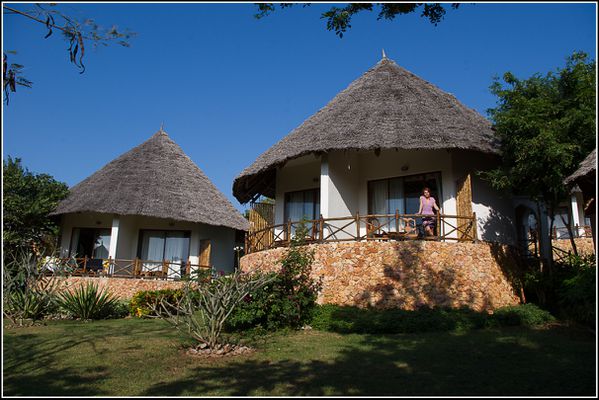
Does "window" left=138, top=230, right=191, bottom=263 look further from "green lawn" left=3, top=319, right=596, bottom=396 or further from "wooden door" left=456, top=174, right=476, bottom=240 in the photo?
"wooden door" left=456, top=174, right=476, bottom=240

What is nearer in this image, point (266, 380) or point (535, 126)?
point (266, 380)

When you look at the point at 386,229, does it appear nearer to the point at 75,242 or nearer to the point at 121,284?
the point at 121,284

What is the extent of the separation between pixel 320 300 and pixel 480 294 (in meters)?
3.70

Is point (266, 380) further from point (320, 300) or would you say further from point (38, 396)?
point (320, 300)

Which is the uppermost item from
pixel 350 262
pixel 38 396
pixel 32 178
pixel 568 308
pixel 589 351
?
pixel 32 178

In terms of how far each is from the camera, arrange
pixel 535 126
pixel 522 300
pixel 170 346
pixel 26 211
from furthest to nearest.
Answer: pixel 26 211 < pixel 522 300 < pixel 535 126 < pixel 170 346

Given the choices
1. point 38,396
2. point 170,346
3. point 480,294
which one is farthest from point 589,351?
point 38,396

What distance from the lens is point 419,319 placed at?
31.0 ft

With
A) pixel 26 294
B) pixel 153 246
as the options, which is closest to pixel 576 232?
pixel 153 246

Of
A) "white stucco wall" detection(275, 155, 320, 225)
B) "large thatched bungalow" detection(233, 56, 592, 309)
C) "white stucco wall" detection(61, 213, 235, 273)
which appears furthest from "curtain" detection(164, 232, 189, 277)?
"white stucco wall" detection(275, 155, 320, 225)

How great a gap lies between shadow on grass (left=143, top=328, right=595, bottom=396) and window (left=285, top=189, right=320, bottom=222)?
23.1 ft

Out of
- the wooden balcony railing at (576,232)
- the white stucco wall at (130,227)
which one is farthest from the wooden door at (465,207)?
the white stucco wall at (130,227)

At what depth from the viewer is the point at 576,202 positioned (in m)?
19.9

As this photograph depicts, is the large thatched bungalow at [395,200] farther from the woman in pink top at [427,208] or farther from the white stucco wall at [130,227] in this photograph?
the white stucco wall at [130,227]
